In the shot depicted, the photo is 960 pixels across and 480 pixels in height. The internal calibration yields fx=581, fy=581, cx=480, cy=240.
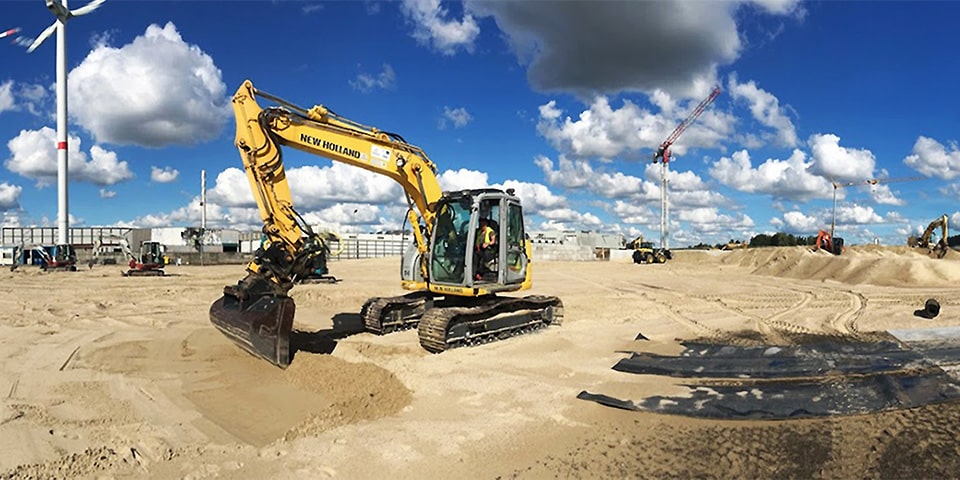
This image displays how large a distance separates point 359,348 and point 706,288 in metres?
17.3

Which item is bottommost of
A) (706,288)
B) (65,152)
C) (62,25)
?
(706,288)

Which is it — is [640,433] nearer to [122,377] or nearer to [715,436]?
[715,436]

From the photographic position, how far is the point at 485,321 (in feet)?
32.3

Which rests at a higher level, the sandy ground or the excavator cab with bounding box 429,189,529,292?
the excavator cab with bounding box 429,189,529,292

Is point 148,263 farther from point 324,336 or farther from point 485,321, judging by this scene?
point 485,321

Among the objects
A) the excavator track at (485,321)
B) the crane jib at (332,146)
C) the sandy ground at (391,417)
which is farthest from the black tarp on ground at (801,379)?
the crane jib at (332,146)

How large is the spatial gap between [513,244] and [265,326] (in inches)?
183

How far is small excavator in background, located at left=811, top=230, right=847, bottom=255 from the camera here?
1373 inches

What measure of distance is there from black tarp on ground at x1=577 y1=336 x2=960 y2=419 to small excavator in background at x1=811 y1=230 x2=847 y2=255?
96.5 ft

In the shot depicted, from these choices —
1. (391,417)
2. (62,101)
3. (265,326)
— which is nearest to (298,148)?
(265,326)

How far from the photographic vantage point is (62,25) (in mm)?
44031

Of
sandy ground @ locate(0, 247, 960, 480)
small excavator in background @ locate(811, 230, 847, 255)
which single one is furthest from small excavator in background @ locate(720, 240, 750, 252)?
sandy ground @ locate(0, 247, 960, 480)

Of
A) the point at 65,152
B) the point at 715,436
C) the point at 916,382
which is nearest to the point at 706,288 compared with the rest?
the point at 916,382

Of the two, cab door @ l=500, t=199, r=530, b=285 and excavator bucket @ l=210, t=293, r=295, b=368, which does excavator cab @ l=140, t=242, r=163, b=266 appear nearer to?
excavator bucket @ l=210, t=293, r=295, b=368
